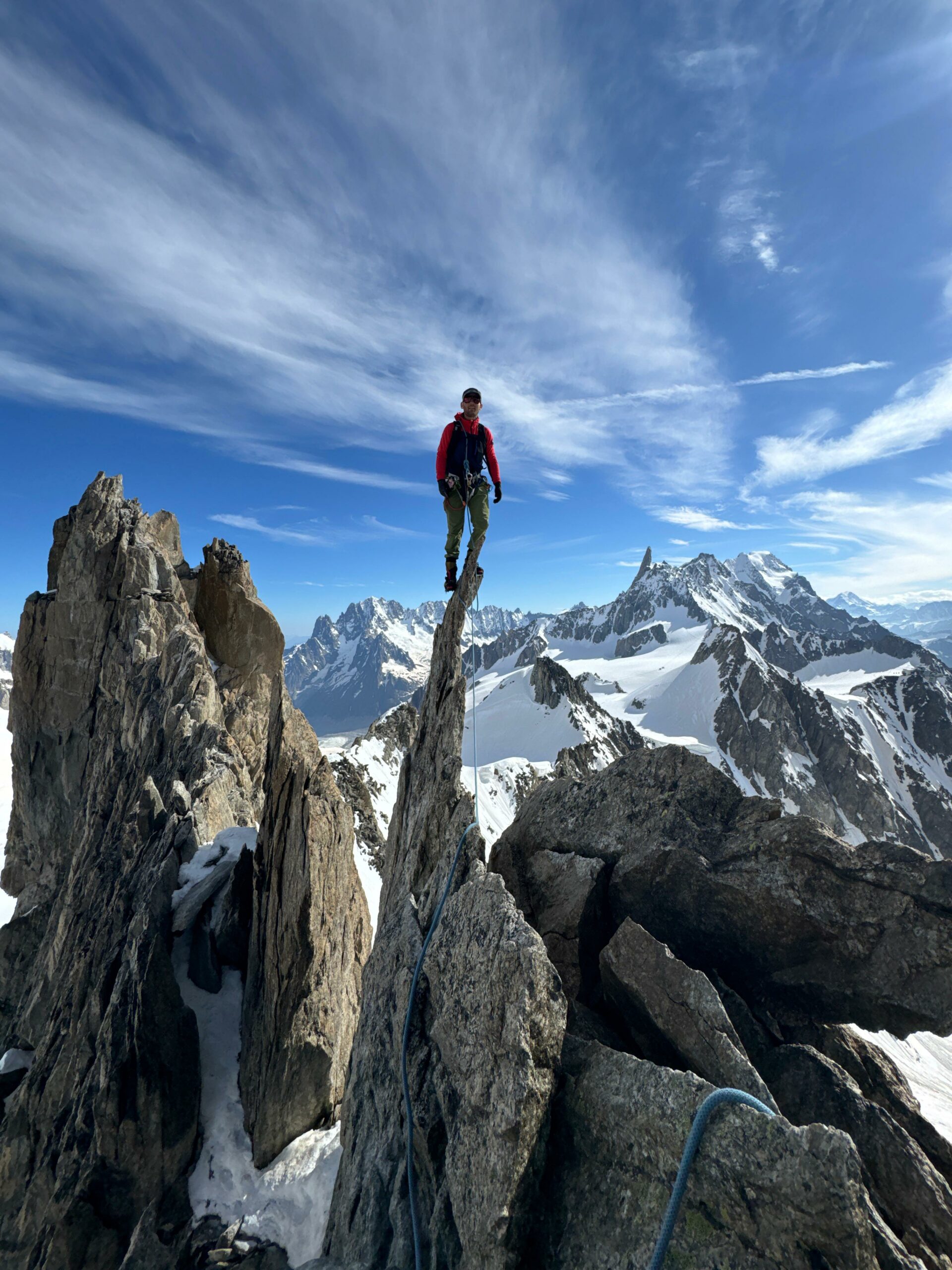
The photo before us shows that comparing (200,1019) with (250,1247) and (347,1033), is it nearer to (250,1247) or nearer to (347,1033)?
(347,1033)

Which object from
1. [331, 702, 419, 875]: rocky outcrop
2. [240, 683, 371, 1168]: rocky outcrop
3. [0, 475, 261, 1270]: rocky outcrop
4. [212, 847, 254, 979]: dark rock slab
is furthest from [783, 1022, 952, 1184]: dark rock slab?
[331, 702, 419, 875]: rocky outcrop

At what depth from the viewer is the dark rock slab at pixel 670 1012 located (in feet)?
21.9

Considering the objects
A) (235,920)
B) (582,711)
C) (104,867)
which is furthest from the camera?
(582,711)

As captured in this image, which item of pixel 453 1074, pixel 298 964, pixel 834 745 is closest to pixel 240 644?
pixel 298 964

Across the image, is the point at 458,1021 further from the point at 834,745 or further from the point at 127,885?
the point at 834,745

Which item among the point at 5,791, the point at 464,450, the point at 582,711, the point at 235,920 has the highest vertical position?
the point at 464,450

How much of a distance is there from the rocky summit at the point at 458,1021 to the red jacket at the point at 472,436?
9.09 feet

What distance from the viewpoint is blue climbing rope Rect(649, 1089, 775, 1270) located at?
15.5ft

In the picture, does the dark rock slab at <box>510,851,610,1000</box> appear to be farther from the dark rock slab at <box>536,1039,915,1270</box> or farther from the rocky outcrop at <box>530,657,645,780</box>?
the rocky outcrop at <box>530,657,645,780</box>

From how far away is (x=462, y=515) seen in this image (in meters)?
14.1

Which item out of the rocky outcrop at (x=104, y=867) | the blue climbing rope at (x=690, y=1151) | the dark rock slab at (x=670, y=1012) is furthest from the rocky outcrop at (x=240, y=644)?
the blue climbing rope at (x=690, y=1151)

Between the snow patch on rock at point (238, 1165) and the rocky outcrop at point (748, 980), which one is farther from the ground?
the rocky outcrop at point (748, 980)

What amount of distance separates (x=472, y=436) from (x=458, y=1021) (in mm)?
11854

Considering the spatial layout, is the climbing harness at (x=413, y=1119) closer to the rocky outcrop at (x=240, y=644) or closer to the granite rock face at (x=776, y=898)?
the granite rock face at (x=776, y=898)
